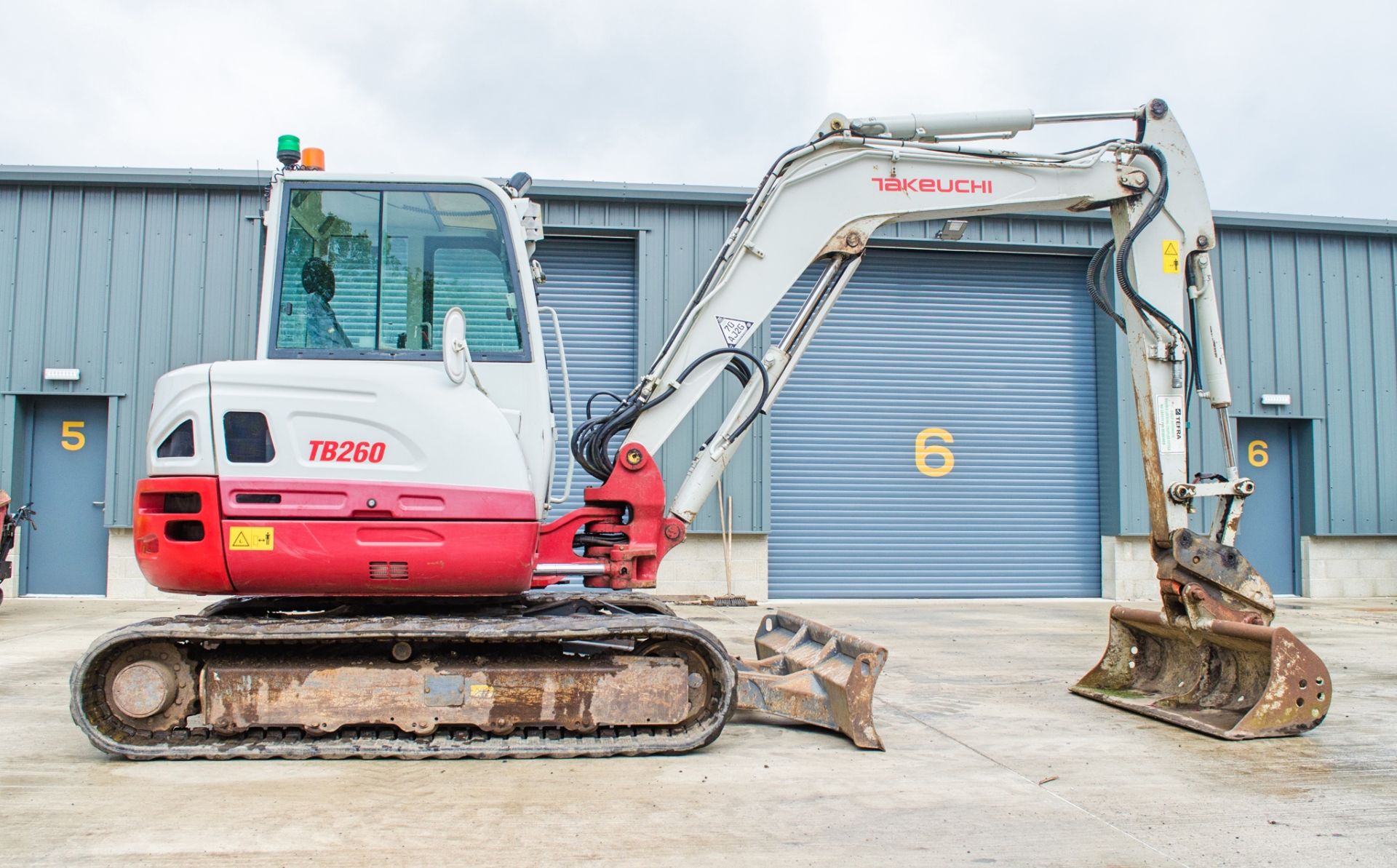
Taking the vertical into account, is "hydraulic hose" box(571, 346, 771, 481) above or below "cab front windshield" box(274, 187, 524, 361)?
below

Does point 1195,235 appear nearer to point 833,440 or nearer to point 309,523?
point 309,523

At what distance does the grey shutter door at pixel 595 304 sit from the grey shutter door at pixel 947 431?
2288 millimetres

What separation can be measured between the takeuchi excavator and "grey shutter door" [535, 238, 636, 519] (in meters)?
8.40

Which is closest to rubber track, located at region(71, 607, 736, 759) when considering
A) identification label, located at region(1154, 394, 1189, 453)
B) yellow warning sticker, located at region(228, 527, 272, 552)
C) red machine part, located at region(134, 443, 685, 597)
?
red machine part, located at region(134, 443, 685, 597)

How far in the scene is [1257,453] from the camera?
1598 centimetres

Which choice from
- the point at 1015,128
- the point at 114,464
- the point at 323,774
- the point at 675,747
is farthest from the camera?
the point at 114,464

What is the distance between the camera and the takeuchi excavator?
4957mm

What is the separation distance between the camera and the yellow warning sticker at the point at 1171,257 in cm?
668

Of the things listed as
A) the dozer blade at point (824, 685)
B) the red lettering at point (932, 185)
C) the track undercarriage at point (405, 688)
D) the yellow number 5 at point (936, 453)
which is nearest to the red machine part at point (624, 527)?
the track undercarriage at point (405, 688)

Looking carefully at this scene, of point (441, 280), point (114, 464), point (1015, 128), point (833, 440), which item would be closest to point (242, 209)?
point (114, 464)

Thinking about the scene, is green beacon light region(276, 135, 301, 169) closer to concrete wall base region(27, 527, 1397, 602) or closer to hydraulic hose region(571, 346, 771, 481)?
hydraulic hose region(571, 346, 771, 481)

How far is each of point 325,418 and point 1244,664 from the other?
5.38 metres

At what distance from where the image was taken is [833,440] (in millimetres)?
14977

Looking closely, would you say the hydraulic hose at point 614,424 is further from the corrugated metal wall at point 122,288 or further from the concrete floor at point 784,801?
the corrugated metal wall at point 122,288
